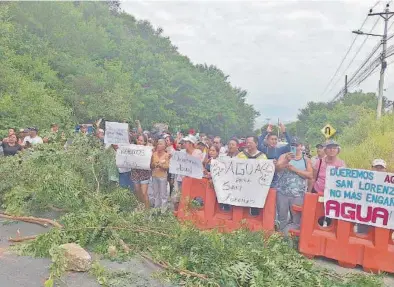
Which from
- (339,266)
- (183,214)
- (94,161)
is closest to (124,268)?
(183,214)

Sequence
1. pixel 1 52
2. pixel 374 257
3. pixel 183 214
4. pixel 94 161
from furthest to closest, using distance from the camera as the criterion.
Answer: pixel 1 52
pixel 94 161
pixel 183 214
pixel 374 257

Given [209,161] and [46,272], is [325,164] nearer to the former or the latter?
[209,161]

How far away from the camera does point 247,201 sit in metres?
6.88

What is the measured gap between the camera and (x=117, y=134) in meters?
9.96

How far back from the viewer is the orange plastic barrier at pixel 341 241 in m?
5.93

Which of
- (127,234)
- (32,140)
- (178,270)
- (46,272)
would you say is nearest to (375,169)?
(178,270)

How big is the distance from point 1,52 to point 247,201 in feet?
65.4

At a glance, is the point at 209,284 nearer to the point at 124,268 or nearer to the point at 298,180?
the point at 124,268

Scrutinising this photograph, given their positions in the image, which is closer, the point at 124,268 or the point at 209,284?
the point at 209,284

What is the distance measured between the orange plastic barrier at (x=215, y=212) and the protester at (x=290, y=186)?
286 millimetres

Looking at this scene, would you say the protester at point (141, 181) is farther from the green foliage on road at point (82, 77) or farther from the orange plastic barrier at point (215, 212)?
the green foliage on road at point (82, 77)

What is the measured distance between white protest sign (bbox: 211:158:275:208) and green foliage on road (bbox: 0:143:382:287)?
743 mm

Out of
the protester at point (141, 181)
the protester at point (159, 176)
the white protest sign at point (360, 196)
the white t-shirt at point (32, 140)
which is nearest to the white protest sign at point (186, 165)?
the protester at point (159, 176)

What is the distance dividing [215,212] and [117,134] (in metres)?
3.67
